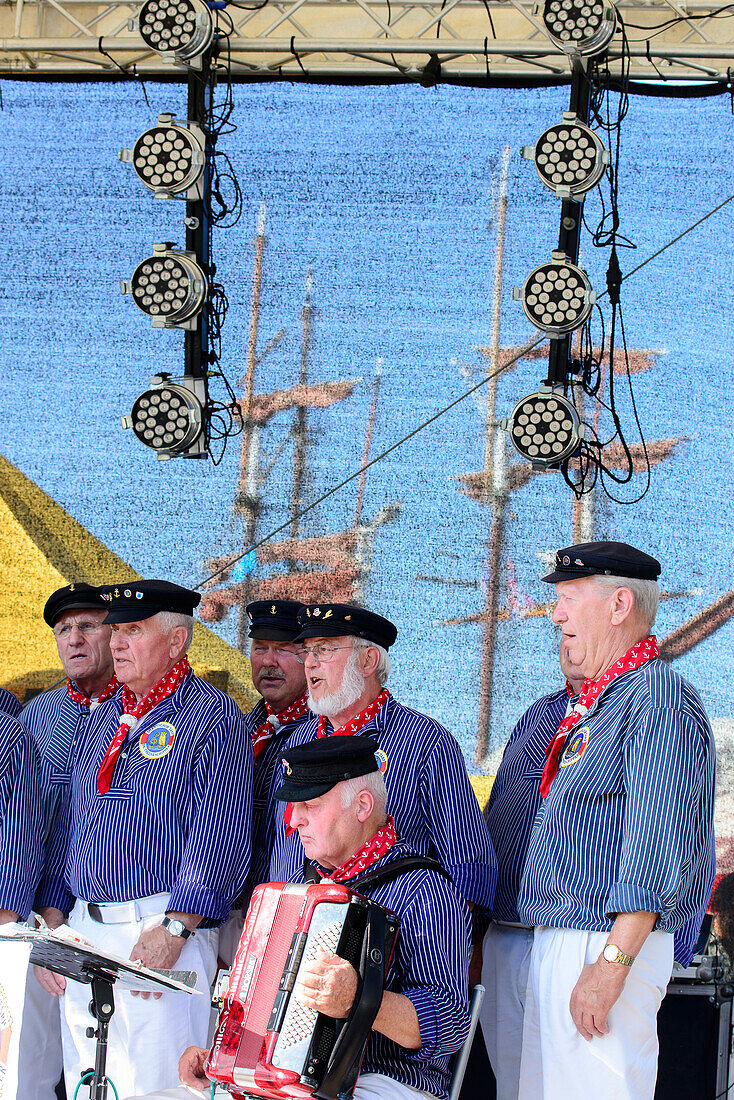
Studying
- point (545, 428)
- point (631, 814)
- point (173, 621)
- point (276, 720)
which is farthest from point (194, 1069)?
point (545, 428)

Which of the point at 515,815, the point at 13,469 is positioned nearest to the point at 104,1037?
the point at 515,815

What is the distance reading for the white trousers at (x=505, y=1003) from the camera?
3.61 meters

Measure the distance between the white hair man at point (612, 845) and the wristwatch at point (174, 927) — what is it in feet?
3.07

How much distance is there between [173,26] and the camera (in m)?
4.61

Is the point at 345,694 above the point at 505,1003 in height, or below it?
above

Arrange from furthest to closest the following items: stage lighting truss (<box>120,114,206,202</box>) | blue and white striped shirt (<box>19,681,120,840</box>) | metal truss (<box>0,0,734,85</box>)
Result: 1. metal truss (<box>0,0,734,85</box>)
2. stage lighting truss (<box>120,114,206,202</box>)
3. blue and white striped shirt (<box>19,681,120,840</box>)

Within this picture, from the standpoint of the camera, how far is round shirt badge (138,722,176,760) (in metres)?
3.67

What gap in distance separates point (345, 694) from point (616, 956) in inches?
44.3

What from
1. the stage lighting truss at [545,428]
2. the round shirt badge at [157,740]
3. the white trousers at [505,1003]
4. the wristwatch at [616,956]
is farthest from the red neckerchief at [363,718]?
the stage lighting truss at [545,428]

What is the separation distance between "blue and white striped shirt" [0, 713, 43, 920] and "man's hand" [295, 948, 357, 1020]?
5.53ft

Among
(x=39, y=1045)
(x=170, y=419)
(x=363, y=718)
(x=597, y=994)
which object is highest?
(x=170, y=419)

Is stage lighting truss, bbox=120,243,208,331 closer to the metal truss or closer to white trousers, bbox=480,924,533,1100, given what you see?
the metal truss

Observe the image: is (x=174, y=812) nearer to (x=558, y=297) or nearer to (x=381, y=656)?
(x=381, y=656)

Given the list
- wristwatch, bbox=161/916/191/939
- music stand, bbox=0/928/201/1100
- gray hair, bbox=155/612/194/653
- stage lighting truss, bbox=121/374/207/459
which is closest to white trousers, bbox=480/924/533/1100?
wristwatch, bbox=161/916/191/939
